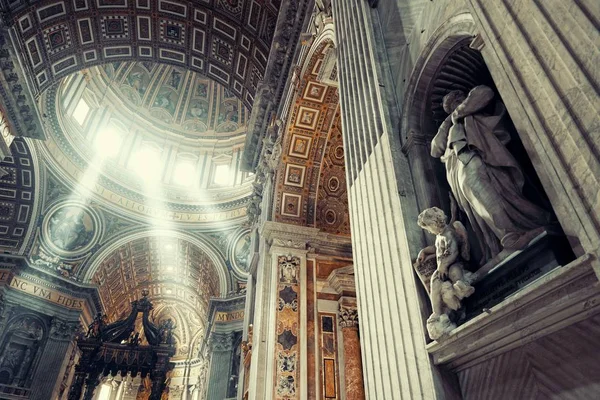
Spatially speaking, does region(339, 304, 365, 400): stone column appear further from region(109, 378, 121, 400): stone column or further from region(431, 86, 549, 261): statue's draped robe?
region(109, 378, 121, 400): stone column

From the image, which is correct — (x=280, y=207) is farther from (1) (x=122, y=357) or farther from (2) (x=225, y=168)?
(2) (x=225, y=168)

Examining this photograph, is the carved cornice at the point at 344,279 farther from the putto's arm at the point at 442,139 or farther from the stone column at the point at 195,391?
the stone column at the point at 195,391

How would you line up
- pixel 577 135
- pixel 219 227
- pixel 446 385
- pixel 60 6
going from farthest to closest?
pixel 219 227 → pixel 60 6 → pixel 446 385 → pixel 577 135

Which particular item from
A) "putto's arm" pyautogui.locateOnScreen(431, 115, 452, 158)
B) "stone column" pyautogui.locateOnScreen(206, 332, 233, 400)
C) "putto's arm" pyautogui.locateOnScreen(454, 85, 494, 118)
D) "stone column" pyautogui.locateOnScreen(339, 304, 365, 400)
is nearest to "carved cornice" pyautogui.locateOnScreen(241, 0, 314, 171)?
"stone column" pyautogui.locateOnScreen(339, 304, 365, 400)

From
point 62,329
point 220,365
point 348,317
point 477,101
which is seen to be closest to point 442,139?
point 477,101

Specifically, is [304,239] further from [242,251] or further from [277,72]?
[242,251]

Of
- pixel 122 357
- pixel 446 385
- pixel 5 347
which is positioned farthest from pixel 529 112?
pixel 5 347
